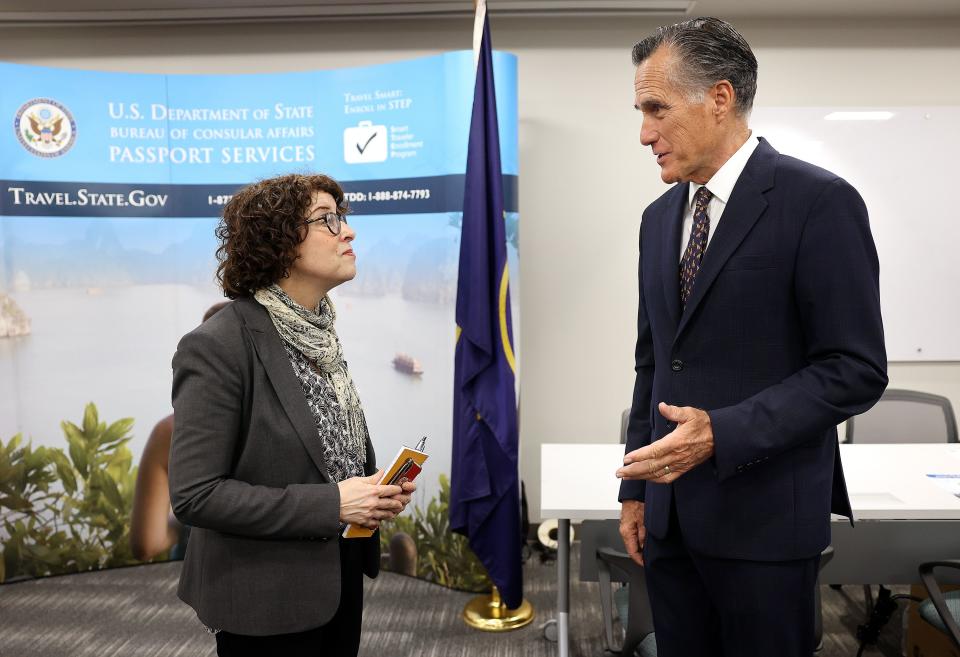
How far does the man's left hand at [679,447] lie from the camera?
3.99 feet

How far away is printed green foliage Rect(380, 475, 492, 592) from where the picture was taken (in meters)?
3.60

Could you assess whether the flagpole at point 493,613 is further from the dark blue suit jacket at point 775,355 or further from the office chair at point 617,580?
the dark blue suit jacket at point 775,355

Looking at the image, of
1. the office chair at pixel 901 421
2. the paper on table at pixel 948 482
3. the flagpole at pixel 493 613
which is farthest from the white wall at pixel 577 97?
the paper on table at pixel 948 482

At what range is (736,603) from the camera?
1.30 meters

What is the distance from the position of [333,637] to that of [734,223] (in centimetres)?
127

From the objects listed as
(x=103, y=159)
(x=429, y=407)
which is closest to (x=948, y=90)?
(x=429, y=407)

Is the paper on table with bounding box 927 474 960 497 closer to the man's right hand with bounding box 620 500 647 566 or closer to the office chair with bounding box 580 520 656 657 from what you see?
the office chair with bounding box 580 520 656 657

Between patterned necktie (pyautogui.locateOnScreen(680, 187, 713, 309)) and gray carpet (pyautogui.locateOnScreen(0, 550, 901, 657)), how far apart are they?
215cm

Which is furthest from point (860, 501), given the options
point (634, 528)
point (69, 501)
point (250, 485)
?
point (69, 501)

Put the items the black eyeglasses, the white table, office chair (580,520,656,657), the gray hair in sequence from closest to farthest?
1. the gray hair
2. the black eyeglasses
3. office chair (580,520,656,657)
4. the white table

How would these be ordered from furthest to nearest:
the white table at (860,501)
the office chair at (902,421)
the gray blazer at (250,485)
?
Answer: 1. the office chair at (902,421)
2. the white table at (860,501)
3. the gray blazer at (250,485)

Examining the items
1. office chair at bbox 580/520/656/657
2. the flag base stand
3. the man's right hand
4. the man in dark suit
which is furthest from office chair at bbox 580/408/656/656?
the flag base stand

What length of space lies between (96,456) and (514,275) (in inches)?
93.9

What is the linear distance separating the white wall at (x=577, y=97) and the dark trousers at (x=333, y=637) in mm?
2792
